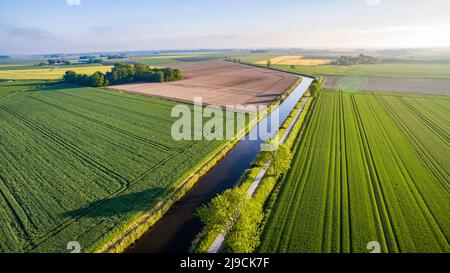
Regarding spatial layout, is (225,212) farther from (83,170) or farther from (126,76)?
(126,76)

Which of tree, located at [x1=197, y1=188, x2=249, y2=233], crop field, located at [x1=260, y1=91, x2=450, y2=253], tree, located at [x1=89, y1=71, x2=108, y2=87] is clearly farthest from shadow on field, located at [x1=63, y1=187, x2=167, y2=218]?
tree, located at [x1=89, y1=71, x2=108, y2=87]

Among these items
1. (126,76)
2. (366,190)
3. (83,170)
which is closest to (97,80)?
(126,76)

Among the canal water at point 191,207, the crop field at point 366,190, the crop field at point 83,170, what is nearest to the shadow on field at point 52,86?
the crop field at point 83,170

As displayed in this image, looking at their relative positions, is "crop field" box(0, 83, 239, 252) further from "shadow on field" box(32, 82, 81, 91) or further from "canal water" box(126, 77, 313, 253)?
"shadow on field" box(32, 82, 81, 91)

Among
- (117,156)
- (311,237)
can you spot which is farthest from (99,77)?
(311,237)

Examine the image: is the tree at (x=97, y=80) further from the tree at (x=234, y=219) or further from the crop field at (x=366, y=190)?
the tree at (x=234, y=219)

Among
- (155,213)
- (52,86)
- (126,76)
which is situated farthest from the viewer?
(126,76)
